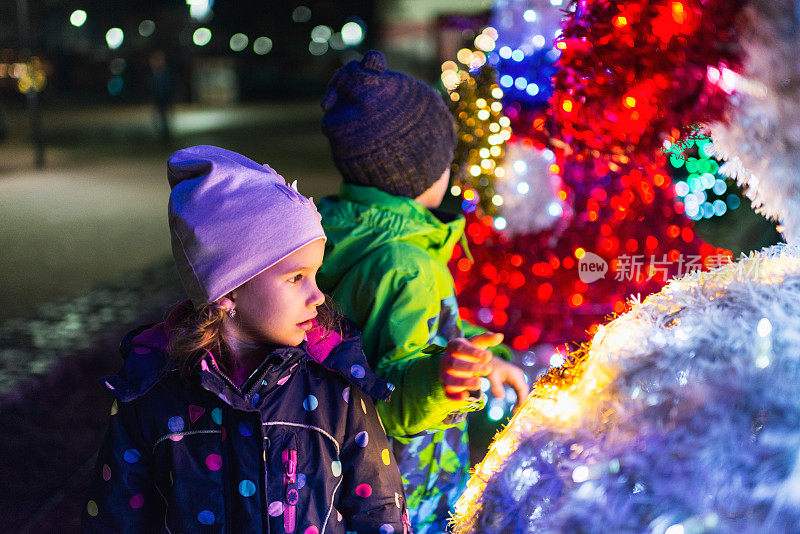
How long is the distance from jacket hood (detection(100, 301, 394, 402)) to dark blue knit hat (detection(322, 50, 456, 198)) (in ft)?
1.92

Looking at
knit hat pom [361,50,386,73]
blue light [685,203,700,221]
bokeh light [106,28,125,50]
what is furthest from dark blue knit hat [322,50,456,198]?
bokeh light [106,28,125,50]

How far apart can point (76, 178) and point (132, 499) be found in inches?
379

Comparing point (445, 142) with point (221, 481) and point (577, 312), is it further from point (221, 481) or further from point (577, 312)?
point (577, 312)

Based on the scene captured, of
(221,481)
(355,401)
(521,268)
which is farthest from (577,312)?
(221,481)

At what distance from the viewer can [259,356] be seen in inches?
62.1

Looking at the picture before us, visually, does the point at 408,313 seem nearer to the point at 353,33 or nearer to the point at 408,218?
the point at 408,218

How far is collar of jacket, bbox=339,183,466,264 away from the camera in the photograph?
6.23ft

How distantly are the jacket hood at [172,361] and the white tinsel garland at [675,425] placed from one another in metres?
0.43

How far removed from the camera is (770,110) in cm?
101

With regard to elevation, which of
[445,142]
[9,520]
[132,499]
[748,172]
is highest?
[748,172]

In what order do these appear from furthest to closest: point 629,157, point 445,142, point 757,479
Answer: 1. point 445,142
2. point 629,157
3. point 757,479

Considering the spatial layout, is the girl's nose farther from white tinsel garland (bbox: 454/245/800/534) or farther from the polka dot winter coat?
white tinsel garland (bbox: 454/245/800/534)

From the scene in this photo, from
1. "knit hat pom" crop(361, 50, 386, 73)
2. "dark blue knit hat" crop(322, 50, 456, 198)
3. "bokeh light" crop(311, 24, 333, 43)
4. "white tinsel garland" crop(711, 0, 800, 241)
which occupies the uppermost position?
"white tinsel garland" crop(711, 0, 800, 241)

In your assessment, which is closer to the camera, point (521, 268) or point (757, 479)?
point (757, 479)
